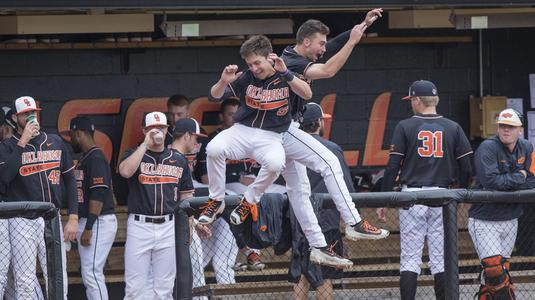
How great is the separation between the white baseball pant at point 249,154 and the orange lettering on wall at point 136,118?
11.2ft

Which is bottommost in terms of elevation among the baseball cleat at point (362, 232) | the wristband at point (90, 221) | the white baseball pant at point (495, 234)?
the white baseball pant at point (495, 234)

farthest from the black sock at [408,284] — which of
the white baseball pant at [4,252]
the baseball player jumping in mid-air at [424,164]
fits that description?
the white baseball pant at [4,252]

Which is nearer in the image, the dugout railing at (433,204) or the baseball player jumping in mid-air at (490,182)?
the dugout railing at (433,204)

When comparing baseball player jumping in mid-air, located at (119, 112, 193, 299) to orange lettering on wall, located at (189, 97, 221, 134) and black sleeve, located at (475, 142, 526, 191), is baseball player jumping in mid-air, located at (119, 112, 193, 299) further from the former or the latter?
black sleeve, located at (475, 142, 526, 191)

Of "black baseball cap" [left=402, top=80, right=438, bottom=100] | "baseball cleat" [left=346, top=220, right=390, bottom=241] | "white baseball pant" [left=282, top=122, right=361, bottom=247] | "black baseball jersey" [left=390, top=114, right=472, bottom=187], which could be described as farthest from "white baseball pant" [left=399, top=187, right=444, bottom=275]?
"white baseball pant" [left=282, top=122, right=361, bottom=247]

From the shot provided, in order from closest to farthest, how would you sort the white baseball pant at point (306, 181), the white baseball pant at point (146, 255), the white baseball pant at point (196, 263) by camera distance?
the white baseball pant at point (306, 181) → the white baseball pant at point (196, 263) → the white baseball pant at point (146, 255)

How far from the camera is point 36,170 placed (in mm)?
8828

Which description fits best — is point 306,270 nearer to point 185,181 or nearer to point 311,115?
point 311,115

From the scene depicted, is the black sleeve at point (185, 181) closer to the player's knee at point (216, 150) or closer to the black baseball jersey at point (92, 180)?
the black baseball jersey at point (92, 180)

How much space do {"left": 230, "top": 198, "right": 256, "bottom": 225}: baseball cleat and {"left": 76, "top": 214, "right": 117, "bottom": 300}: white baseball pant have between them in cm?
243

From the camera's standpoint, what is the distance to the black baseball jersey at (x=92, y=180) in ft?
30.9

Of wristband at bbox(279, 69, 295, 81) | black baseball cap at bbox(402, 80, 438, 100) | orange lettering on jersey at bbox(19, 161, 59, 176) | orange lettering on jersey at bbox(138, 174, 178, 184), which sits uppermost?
wristband at bbox(279, 69, 295, 81)

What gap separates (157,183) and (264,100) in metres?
1.97

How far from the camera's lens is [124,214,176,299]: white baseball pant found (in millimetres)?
8789
